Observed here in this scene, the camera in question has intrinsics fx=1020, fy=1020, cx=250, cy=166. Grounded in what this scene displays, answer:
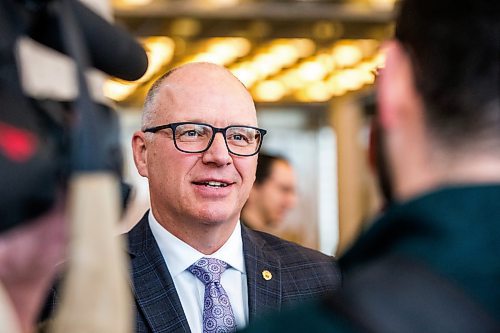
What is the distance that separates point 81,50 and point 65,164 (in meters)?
0.11

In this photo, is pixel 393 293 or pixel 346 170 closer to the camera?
pixel 393 293

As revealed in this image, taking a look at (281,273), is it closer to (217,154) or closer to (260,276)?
(260,276)

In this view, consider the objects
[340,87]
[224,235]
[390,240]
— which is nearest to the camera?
[390,240]

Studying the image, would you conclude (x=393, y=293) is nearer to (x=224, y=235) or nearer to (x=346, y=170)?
(x=224, y=235)

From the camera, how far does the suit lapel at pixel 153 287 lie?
2.46 metres

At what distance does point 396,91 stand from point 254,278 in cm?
151

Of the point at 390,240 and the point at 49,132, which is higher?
the point at 49,132

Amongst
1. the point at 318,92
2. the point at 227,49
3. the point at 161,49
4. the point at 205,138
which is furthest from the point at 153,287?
the point at 318,92

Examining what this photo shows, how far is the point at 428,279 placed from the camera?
3.39 feet

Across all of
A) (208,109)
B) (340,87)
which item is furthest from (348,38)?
(208,109)

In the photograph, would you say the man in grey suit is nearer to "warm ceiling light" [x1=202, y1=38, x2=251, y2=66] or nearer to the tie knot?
the tie knot

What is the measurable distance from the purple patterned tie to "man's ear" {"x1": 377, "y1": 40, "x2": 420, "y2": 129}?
1.37 meters

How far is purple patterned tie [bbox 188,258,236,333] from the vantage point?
248cm

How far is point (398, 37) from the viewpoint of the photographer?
122cm
